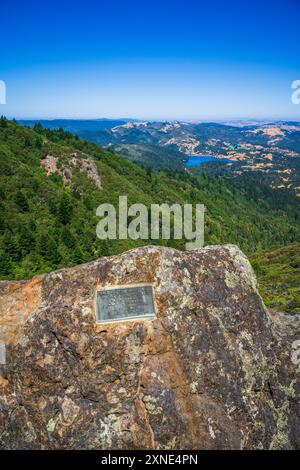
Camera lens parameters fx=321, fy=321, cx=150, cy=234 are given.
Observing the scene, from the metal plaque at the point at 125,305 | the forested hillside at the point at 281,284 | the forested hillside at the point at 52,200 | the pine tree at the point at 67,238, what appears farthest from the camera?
the pine tree at the point at 67,238

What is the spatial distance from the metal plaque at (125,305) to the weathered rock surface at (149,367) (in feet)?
0.83

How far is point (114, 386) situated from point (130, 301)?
8.70 ft

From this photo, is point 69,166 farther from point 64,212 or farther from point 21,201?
point 21,201

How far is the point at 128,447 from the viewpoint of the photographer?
9695mm

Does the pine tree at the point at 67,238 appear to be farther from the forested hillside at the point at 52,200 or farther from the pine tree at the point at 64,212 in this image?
the pine tree at the point at 64,212

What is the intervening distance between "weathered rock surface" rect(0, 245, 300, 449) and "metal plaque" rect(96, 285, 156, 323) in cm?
25

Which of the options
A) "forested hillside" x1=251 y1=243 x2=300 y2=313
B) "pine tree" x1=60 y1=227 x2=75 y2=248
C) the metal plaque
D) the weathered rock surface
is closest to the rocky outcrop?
"pine tree" x1=60 y1=227 x2=75 y2=248

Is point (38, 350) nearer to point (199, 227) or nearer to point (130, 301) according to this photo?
point (130, 301)

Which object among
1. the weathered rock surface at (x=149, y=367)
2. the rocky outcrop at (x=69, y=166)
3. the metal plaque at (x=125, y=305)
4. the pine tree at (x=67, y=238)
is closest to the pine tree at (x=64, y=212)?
the pine tree at (x=67, y=238)

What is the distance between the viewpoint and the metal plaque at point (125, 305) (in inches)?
418

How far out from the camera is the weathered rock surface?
32.1ft

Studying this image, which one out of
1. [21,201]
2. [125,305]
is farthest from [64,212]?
[125,305]

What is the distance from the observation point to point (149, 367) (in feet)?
33.4

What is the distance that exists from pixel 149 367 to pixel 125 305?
2.11 m
